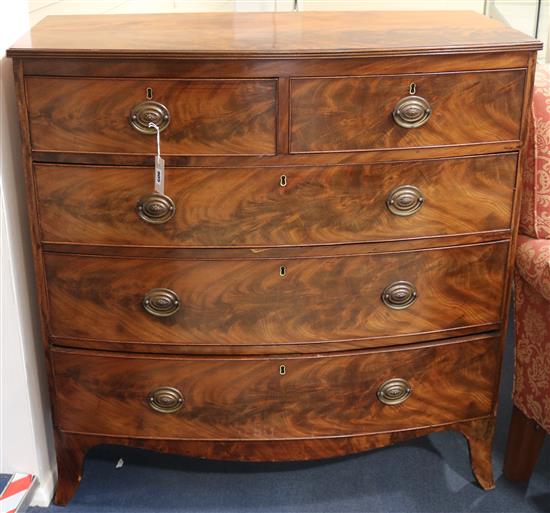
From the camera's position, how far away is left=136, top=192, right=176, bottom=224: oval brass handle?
1.71 metres

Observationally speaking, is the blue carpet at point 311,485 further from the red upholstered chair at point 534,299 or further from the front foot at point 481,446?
the red upholstered chair at point 534,299

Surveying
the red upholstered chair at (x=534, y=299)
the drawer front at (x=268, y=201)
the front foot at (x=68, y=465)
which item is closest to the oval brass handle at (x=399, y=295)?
the drawer front at (x=268, y=201)

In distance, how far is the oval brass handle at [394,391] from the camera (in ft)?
6.27

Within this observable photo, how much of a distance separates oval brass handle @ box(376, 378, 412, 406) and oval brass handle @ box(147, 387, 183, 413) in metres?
0.45

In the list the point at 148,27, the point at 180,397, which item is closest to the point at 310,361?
the point at 180,397

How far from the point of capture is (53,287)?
5.97 feet

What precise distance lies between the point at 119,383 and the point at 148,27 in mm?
801

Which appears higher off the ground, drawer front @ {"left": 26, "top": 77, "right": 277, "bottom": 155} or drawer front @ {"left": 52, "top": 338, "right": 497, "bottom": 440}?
drawer front @ {"left": 26, "top": 77, "right": 277, "bottom": 155}

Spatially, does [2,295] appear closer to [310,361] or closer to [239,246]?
[239,246]

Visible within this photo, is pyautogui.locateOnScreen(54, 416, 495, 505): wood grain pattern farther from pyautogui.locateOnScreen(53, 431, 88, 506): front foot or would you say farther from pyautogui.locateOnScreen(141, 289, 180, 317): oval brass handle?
pyautogui.locateOnScreen(141, 289, 180, 317): oval brass handle

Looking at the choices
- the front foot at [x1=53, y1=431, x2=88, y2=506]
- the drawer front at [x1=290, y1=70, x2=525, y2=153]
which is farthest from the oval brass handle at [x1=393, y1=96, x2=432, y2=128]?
the front foot at [x1=53, y1=431, x2=88, y2=506]

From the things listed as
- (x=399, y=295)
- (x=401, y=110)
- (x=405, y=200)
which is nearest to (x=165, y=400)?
(x=399, y=295)

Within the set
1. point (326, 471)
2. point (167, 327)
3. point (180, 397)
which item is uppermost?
point (167, 327)

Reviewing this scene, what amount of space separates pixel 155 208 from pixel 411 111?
1.82ft
